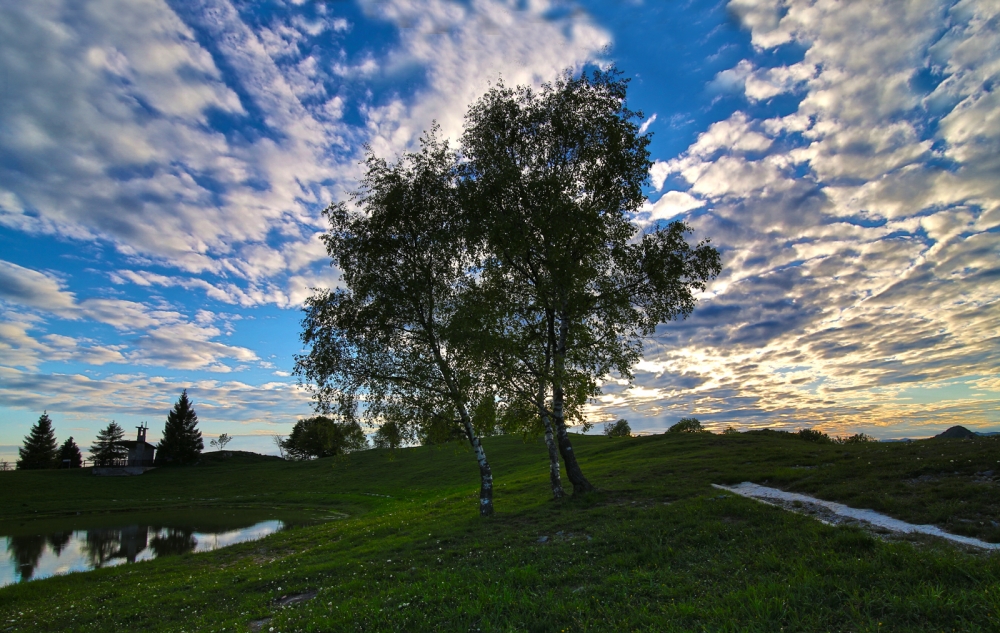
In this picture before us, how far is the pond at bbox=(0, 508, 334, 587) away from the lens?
2641 cm

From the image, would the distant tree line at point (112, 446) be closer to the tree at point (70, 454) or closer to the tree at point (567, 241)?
the tree at point (70, 454)

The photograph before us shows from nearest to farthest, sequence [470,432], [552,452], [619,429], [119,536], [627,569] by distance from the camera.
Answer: [627,569], [552,452], [470,432], [119,536], [619,429]

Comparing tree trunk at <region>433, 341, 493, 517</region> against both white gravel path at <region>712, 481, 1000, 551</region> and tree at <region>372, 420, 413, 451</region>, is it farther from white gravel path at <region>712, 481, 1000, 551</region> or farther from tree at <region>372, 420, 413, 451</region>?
white gravel path at <region>712, 481, 1000, 551</region>

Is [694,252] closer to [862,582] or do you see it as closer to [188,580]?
[862,582]

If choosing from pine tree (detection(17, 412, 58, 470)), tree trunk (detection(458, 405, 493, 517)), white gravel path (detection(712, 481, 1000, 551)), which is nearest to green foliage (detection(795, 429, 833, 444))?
white gravel path (detection(712, 481, 1000, 551))

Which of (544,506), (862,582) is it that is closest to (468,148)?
(544,506)

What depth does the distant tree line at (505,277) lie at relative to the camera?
74.3 feet

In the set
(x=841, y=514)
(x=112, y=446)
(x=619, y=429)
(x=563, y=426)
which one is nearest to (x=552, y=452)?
(x=563, y=426)

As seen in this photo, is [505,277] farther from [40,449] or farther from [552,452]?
[40,449]

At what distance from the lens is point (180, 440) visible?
104188 millimetres

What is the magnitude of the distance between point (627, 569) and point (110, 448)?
449 feet

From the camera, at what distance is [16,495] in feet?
205

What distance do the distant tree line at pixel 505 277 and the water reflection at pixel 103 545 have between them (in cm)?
1557

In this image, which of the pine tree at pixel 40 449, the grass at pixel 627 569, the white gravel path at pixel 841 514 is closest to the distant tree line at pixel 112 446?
the pine tree at pixel 40 449
